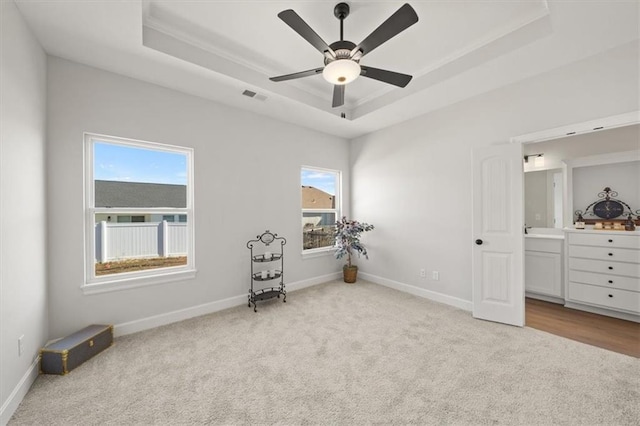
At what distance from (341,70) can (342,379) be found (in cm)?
245

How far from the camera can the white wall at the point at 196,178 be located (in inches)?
95.5

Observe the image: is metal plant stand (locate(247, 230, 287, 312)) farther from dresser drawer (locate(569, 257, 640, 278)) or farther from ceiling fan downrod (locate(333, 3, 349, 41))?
dresser drawer (locate(569, 257, 640, 278))

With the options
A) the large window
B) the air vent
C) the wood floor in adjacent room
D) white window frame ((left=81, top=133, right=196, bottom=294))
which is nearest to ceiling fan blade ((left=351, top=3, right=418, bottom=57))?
the air vent

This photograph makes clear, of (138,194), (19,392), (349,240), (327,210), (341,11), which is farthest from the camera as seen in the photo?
(327,210)

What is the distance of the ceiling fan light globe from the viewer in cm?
200

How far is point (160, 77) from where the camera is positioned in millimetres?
2775

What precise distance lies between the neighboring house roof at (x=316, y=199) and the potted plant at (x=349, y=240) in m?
0.47

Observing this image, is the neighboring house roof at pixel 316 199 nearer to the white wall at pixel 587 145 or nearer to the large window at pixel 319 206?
the large window at pixel 319 206

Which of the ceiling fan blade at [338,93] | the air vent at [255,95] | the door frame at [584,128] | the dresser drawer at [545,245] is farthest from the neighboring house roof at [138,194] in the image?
the dresser drawer at [545,245]

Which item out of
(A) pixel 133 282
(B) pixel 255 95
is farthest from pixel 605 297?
(A) pixel 133 282

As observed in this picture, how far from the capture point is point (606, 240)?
3111mm

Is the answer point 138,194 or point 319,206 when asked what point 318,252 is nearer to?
point 319,206

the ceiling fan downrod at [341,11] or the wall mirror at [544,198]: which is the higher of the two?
the ceiling fan downrod at [341,11]

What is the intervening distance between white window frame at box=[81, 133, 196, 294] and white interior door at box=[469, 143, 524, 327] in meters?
3.53
